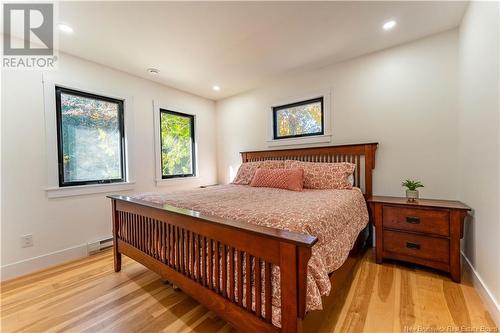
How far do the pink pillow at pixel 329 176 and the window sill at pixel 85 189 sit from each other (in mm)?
2414

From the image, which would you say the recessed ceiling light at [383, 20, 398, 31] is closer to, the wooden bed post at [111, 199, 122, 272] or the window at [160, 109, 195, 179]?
the window at [160, 109, 195, 179]

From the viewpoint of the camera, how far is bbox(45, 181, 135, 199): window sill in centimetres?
240

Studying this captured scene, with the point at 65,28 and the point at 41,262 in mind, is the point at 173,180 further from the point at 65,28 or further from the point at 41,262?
the point at 65,28

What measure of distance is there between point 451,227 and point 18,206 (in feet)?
13.2

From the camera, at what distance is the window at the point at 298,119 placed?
3.19m

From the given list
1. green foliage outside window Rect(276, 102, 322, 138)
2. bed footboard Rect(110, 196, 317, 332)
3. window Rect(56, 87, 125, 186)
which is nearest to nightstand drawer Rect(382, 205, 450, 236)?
green foliage outside window Rect(276, 102, 322, 138)

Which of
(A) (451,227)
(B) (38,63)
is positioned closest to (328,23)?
(A) (451,227)

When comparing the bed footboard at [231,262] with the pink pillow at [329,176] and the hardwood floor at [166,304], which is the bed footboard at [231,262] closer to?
the hardwood floor at [166,304]

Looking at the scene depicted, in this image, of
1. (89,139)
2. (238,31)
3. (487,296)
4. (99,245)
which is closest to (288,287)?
(487,296)

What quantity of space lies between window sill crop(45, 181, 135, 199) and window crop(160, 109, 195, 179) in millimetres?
615

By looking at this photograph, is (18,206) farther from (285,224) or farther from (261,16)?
(261,16)

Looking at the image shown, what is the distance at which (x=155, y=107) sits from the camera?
3379 mm

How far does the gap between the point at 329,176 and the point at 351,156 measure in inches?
20.4

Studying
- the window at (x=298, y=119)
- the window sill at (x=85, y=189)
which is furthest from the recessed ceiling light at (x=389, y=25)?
the window sill at (x=85, y=189)
